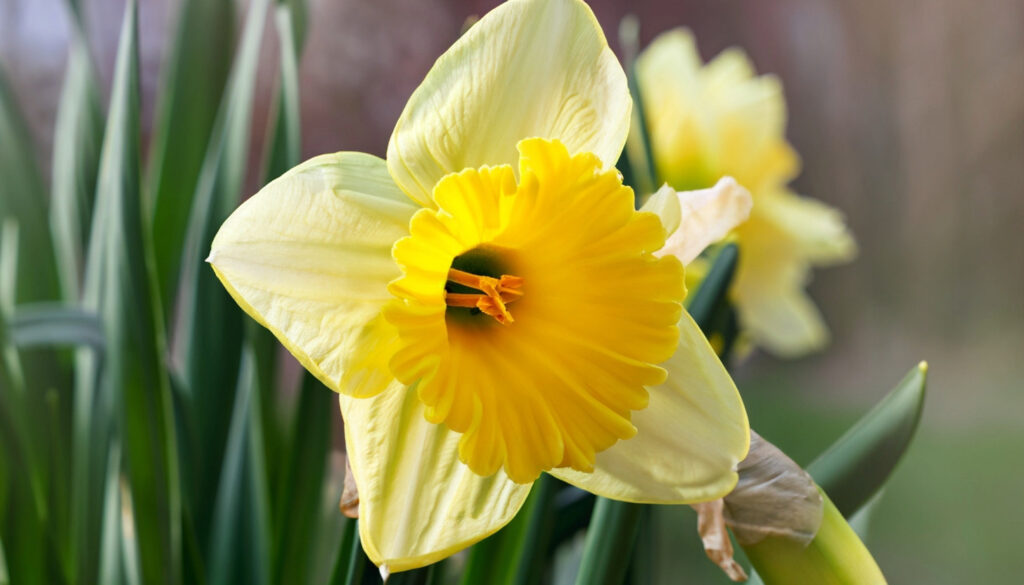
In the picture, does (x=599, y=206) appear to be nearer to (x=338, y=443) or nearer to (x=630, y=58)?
(x=630, y=58)

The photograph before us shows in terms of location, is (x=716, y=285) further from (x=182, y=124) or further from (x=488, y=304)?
(x=182, y=124)

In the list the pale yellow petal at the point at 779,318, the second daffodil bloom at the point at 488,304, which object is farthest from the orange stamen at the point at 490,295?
the pale yellow petal at the point at 779,318

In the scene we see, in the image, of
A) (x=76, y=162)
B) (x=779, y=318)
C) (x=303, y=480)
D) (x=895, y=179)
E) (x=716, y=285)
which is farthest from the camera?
(x=895, y=179)

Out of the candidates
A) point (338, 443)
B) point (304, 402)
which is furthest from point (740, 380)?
point (304, 402)

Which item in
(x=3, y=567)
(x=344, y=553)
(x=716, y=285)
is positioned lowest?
(x=3, y=567)

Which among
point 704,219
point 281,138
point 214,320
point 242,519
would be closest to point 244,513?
point 242,519

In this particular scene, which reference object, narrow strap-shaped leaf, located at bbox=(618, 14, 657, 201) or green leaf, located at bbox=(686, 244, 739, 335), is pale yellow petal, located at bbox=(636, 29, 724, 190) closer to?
narrow strap-shaped leaf, located at bbox=(618, 14, 657, 201)

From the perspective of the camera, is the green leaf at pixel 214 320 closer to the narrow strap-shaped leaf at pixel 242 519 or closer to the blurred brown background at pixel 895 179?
the narrow strap-shaped leaf at pixel 242 519
